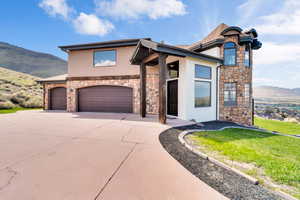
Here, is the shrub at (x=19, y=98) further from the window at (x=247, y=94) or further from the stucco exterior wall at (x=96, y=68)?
the window at (x=247, y=94)

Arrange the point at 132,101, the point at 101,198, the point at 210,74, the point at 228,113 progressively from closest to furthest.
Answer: the point at 101,198 → the point at 210,74 → the point at 228,113 → the point at 132,101

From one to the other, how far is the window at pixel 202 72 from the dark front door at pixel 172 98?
1.40 meters

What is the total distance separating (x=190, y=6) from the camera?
8.98 meters

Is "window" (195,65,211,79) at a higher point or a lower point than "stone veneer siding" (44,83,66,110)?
higher

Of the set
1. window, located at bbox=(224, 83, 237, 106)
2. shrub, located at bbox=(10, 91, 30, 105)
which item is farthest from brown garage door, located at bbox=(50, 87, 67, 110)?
window, located at bbox=(224, 83, 237, 106)

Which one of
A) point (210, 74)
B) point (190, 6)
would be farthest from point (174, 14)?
point (210, 74)

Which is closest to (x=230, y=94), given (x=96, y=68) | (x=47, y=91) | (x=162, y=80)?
(x=162, y=80)

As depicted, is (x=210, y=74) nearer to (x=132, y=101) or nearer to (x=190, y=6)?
(x=190, y=6)

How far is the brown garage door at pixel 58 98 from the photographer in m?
11.5

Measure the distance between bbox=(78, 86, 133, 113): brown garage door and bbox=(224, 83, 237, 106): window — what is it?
7095 mm

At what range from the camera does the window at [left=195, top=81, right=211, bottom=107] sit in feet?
24.9

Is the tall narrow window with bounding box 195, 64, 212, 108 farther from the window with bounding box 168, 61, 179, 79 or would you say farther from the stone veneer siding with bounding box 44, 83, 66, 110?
the stone veneer siding with bounding box 44, 83, 66, 110

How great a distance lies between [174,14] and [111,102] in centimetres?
934

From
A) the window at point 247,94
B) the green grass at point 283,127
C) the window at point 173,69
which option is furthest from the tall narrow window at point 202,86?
the green grass at point 283,127
